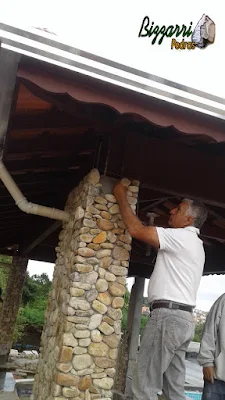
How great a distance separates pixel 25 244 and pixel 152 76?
27.0 ft

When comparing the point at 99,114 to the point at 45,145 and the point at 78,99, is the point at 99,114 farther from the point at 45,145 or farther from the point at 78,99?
the point at 45,145

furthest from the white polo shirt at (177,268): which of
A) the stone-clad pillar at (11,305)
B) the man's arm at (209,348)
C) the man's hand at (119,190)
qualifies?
the stone-clad pillar at (11,305)

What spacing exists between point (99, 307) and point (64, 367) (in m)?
0.53

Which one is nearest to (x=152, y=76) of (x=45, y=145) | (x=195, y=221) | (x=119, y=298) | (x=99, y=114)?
(x=99, y=114)

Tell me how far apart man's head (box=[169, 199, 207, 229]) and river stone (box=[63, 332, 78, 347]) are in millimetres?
1226

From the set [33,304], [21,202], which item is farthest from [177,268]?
[33,304]

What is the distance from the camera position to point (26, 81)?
2.28 m

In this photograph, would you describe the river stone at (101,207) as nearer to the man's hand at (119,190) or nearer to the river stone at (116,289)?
the man's hand at (119,190)

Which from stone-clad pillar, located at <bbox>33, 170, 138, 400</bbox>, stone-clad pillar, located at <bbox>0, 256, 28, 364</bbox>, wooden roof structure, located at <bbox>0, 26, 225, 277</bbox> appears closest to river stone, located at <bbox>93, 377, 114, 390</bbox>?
stone-clad pillar, located at <bbox>33, 170, 138, 400</bbox>

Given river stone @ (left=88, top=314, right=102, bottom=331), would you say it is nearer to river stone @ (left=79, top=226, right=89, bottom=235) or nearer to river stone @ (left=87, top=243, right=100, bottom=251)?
river stone @ (left=87, top=243, right=100, bottom=251)

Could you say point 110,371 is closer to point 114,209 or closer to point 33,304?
point 114,209

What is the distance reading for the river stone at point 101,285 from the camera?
125 inches

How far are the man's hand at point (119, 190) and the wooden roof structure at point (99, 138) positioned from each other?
136 mm

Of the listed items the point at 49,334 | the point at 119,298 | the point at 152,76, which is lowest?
the point at 49,334
